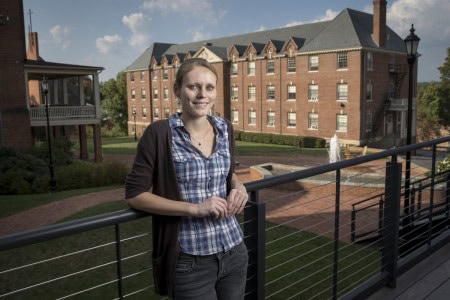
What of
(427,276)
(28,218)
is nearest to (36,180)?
(28,218)

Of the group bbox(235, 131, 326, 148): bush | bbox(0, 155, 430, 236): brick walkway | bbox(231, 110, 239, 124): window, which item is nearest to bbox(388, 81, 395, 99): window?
bbox(235, 131, 326, 148): bush

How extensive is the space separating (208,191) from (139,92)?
5998cm

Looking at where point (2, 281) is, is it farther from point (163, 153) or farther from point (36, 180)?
point (36, 180)

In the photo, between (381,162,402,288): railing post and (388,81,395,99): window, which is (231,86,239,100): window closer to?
(388,81,395,99): window

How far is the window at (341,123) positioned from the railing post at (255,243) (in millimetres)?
35564

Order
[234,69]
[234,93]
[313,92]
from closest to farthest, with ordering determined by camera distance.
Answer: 1. [313,92]
2. [234,69]
3. [234,93]

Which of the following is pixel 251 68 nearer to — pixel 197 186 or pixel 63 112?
pixel 63 112

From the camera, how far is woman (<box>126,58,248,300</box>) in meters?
2.05

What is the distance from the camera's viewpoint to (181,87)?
224 cm

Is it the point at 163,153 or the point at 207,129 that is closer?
the point at 163,153

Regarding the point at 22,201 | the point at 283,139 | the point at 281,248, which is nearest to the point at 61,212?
the point at 22,201

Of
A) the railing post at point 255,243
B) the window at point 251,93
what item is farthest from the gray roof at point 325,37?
the railing post at point 255,243

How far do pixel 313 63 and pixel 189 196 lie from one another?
125ft

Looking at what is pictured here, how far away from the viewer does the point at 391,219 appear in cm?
400
